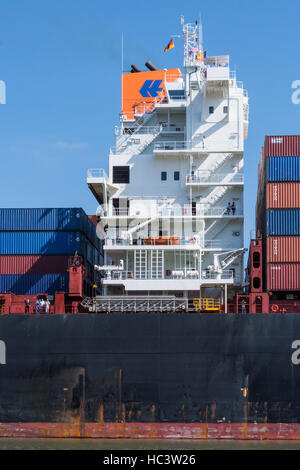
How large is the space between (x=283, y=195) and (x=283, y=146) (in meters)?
2.72

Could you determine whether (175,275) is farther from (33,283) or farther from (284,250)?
(33,283)

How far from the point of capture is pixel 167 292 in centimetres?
3841

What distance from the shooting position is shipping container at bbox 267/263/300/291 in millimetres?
36062

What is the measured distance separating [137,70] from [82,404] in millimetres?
26260

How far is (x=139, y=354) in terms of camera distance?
112 ft

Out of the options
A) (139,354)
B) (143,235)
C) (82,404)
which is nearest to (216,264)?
(143,235)

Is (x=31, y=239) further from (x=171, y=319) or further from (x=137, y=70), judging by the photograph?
(x=137, y=70)

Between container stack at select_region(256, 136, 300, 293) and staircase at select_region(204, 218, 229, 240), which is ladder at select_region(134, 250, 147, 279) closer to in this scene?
staircase at select_region(204, 218, 229, 240)

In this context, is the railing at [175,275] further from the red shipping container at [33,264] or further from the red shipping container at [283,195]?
the red shipping container at [283,195]

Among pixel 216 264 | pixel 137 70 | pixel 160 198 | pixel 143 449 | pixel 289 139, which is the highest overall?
pixel 137 70

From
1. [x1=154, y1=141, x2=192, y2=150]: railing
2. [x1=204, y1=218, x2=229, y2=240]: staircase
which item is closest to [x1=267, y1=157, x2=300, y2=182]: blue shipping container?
[x1=204, y1=218, x2=229, y2=240]: staircase

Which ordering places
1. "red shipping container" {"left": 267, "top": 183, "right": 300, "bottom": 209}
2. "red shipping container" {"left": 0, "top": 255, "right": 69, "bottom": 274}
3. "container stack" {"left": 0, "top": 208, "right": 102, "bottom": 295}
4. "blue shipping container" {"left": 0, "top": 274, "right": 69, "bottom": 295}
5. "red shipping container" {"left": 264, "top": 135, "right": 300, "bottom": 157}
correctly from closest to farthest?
1. "red shipping container" {"left": 267, "top": 183, "right": 300, "bottom": 209}
2. "red shipping container" {"left": 264, "top": 135, "right": 300, "bottom": 157}
3. "blue shipping container" {"left": 0, "top": 274, "right": 69, "bottom": 295}
4. "container stack" {"left": 0, "top": 208, "right": 102, "bottom": 295}
5. "red shipping container" {"left": 0, "top": 255, "right": 69, "bottom": 274}

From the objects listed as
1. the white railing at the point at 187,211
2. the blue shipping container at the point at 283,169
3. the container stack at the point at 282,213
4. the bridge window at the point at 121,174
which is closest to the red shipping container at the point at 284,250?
the container stack at the point at 282,213

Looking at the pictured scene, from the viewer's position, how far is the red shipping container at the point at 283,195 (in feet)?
121
